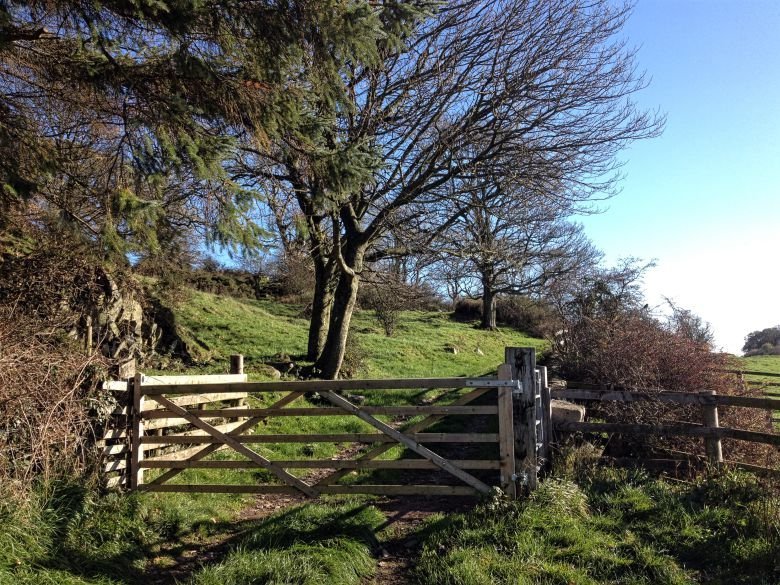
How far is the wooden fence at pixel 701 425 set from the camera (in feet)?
22.7

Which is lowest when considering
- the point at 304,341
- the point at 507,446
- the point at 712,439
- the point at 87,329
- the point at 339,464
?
the point at 339,464

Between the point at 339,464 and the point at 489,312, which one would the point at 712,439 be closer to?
the point at 339,464

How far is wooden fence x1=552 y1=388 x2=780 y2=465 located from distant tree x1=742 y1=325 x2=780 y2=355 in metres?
39.9

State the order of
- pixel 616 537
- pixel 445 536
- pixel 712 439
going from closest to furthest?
pixel 616 537 → pixel 445 536 → pixel 712 439

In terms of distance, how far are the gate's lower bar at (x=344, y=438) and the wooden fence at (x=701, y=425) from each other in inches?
92.2

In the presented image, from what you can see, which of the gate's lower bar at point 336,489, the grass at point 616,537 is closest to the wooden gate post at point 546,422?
the grass at point 616,537

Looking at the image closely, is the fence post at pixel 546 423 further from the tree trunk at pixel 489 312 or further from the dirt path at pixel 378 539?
the tree trunk at pixel 489 312

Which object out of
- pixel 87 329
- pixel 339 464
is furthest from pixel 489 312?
pixel 339 464

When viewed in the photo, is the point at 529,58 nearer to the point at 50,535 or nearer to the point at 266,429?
the point at 266,429

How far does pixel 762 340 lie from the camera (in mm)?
45969

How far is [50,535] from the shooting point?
4844 mm

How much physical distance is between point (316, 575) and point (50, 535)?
2.34 metres

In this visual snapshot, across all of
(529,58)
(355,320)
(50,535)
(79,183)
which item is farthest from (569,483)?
(355,320)

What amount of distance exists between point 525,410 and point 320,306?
10156 millimetres
